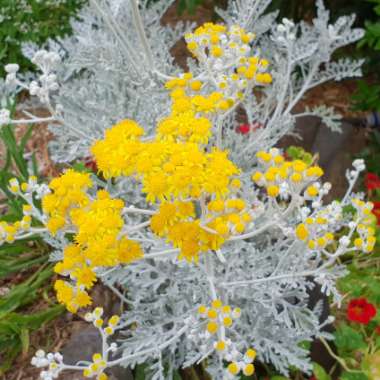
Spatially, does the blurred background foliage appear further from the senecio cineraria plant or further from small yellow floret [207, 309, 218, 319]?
small yellow floret [207, 309, 218, 319]

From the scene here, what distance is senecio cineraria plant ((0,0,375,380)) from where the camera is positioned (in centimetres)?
95

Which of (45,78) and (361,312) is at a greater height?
(45,78)

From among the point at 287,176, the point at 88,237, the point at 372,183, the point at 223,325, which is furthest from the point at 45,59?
the point at 372,183

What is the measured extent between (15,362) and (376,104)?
1839 mm

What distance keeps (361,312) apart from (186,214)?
0.85 meters

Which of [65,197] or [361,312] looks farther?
[361,312]

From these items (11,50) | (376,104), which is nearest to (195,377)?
(376,104)

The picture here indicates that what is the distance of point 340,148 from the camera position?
280cm

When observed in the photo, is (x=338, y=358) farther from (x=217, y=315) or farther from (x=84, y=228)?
(x=84, y=228)

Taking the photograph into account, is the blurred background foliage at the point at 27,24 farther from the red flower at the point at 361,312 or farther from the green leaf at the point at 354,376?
the green leaf at the point at 354,376

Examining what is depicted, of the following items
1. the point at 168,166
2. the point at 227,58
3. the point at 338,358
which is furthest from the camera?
the point at 338,358

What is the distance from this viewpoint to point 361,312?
1.54 meters

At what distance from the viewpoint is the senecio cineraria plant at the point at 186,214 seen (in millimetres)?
953

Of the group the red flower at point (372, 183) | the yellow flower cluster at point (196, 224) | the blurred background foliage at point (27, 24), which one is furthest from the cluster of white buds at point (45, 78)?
the blurred background foliage at point (27, 24)
